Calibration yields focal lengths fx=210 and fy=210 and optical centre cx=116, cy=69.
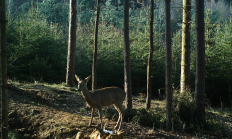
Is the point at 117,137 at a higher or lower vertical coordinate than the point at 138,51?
lower

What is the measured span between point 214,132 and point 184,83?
3368 mm

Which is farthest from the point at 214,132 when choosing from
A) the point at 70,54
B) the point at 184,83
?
the point at 70,54

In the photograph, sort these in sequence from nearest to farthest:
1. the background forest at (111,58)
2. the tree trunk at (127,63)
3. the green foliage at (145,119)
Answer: the green foliage at (145,119) → the tree trunk at (127,63) → the background forest at (111,58)

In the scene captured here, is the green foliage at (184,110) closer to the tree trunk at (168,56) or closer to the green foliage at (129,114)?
the tree trunk at (168,56)

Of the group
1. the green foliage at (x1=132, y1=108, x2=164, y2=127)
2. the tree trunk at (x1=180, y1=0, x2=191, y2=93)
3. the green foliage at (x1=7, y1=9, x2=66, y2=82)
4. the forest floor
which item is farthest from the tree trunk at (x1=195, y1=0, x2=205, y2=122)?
the green foliage at (x1=7, y1=9, x2=66, y2=82)

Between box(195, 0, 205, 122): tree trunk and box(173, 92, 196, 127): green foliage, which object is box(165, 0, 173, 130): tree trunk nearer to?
box(173, 92, 196, 127): green foliage

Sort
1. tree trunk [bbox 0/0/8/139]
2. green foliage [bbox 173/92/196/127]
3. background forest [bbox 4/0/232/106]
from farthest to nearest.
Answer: background forest [bbox 4/0/232/106] → green foliage [bbox 173/92/196/127] → tree trunk [bbox 0/0/8/139]

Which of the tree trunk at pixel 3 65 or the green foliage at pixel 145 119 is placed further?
the green foliage at pixel 145 119

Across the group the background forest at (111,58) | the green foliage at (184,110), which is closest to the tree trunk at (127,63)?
the green foliage at (184,110)

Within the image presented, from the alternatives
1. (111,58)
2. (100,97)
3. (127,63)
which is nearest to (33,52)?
(111,58)

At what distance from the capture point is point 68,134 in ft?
18.2

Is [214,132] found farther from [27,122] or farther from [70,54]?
[70,54]

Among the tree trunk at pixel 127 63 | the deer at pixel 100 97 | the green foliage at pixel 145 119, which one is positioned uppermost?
→ the tree trunk at pixel 127 63

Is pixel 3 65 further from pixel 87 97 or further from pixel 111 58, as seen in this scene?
pixel 111 58
